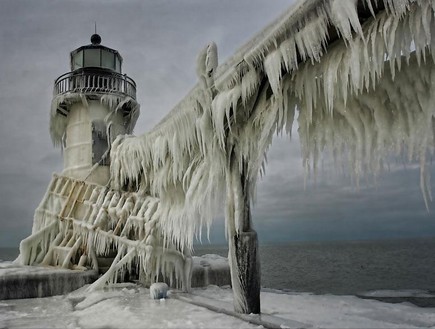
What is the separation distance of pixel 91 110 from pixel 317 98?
531 inches

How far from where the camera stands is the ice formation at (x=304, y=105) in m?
3.65

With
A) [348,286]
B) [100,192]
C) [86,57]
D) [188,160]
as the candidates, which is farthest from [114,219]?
[348,286]

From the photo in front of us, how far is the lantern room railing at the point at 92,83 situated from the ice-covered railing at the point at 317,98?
393 inches

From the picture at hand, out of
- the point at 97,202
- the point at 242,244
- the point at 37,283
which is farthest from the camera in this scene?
the point at 97,202

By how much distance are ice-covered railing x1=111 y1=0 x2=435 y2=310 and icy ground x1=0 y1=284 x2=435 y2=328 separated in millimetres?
962

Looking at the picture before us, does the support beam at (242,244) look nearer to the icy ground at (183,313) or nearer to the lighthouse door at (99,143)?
the icy ground at (183,313)

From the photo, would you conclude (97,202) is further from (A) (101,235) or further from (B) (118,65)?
(B) (118,65)

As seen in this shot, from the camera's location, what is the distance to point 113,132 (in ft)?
54.7

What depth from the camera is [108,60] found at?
17.5 m

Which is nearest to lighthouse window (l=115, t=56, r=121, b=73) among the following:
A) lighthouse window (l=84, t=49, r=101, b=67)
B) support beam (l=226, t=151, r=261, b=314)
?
lighthouse window (l=84, t=49, r=101, b=67)

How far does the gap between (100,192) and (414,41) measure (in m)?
11.9

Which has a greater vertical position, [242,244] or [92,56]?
[92,56]

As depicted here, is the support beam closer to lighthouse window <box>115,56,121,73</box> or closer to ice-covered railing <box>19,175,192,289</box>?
ice-covered railing <box>19,175,192,289</box>

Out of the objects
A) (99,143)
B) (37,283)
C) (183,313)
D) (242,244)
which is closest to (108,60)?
(99,143)
